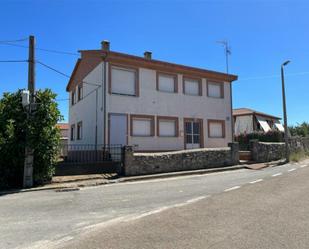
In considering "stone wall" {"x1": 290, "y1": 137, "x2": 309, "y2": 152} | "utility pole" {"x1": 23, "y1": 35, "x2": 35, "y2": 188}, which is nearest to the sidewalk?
"utility pole" {"x1": 23, "y1": 35, "x2": 35, "y2": 188}

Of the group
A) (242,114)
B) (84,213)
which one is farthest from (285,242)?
(242,114)

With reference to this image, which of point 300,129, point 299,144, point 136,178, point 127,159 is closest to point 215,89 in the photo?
point 299,144

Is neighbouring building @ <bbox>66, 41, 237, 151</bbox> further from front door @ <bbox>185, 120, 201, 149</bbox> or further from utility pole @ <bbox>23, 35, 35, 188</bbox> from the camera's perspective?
utility pole @ <bbox>23, 35, 35, 188</bbox>

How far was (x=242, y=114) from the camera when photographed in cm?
3738

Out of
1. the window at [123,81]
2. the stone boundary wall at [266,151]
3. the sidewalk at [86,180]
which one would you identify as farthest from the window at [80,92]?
the stone boundary wall at [266,151]

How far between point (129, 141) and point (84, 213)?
1190 cm

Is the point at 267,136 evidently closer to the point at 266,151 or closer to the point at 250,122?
the point at 250,122

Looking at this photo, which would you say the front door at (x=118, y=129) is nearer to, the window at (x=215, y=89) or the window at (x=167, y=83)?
the window at (x=167, y=83)

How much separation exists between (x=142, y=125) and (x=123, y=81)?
9.89 feet

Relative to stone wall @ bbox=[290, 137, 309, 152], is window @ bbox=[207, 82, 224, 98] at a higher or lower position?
higher

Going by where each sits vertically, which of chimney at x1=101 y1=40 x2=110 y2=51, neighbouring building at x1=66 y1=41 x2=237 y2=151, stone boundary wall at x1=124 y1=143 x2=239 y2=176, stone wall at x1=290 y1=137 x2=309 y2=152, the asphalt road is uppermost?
chimney at x1=101 y1=40 x2=110 y2=51

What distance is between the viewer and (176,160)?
57.5 ft

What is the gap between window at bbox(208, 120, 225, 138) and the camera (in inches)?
946

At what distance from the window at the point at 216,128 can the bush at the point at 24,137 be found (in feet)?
41.9
